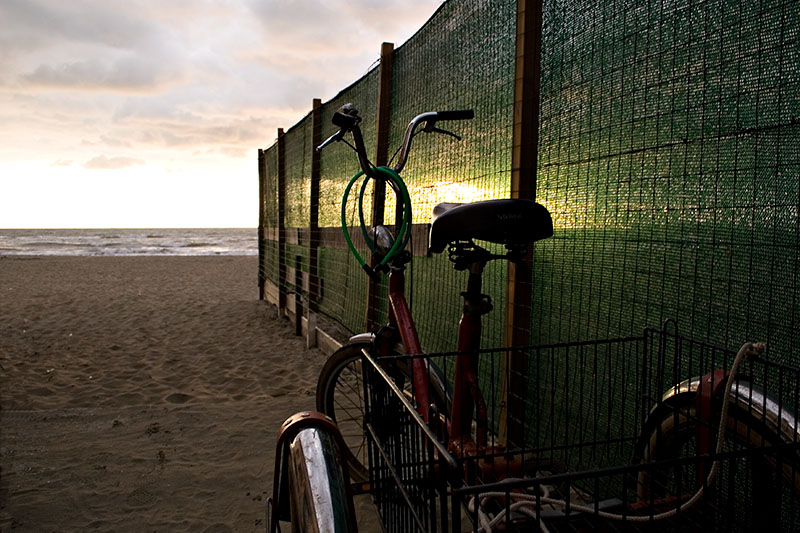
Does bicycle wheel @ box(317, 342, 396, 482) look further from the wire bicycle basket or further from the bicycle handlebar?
the bicycle handlebar

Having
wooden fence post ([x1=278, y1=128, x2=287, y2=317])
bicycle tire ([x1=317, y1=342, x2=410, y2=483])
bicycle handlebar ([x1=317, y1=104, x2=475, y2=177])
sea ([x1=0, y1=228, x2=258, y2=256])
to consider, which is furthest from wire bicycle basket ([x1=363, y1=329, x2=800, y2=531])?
sea ([x1=0, y1=228, x2=258, y2=256])

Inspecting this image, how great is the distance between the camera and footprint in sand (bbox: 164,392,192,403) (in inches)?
166

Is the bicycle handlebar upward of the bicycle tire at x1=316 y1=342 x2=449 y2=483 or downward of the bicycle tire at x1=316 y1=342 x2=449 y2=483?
upward

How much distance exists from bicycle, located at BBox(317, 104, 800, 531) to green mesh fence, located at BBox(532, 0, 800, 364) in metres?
0.39

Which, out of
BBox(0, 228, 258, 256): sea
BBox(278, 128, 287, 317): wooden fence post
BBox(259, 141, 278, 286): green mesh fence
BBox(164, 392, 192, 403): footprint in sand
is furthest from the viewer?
BBox(0, 228, 258, 256): sea

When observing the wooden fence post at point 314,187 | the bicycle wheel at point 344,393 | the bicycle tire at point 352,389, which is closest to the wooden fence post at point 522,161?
the bicycle tire at point 352,389

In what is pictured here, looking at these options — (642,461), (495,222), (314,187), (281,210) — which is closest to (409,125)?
(495,222)

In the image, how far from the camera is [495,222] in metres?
1.76

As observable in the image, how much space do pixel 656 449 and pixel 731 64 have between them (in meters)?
1.25

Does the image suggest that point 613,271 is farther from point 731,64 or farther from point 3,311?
point 3,311

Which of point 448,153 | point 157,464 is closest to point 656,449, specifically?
point 448,153

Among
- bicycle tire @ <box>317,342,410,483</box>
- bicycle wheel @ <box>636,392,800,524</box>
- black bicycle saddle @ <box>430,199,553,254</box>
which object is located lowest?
bicycle tire @ <box>317,342,410,483</box>

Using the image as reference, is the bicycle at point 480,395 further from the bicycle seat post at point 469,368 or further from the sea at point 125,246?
the sea at point 125,246

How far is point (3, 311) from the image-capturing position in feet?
26.9
